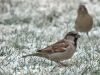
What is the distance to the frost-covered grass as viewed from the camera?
300 inches

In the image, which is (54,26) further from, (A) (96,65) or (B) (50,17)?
(A) (96,65)

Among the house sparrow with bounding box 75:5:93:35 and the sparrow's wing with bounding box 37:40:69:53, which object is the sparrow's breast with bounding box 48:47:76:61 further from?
the house sparrow with bounding box 75:5:93:35

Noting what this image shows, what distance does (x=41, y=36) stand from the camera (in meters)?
10.7

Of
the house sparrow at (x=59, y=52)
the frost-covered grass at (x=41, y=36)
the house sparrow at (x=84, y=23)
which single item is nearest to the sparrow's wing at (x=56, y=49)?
the house sparrow at (x=59, y=52)

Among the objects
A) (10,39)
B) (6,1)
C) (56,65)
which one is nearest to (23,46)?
(10,39)

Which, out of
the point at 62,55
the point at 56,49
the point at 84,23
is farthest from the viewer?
the point at 84,23

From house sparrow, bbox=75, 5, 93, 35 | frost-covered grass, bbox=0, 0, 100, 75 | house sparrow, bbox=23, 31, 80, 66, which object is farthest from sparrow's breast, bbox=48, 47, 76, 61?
house sparrow, bbox=75, 5, 93, 35

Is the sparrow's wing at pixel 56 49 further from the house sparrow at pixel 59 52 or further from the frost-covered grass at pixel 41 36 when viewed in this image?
Answer: the frost-covered grass at pixel 41 36

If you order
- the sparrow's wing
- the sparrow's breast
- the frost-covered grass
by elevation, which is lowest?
the frost-covered grass

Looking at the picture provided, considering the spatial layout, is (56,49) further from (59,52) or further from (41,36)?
(41,36)

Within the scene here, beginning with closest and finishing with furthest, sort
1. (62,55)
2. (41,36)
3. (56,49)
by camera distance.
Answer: (62,55) → (56,49) → (41,36)

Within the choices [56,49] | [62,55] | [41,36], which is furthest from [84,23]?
[62,55]

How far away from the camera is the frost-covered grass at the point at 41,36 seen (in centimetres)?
761

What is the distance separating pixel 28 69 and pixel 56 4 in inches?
304
